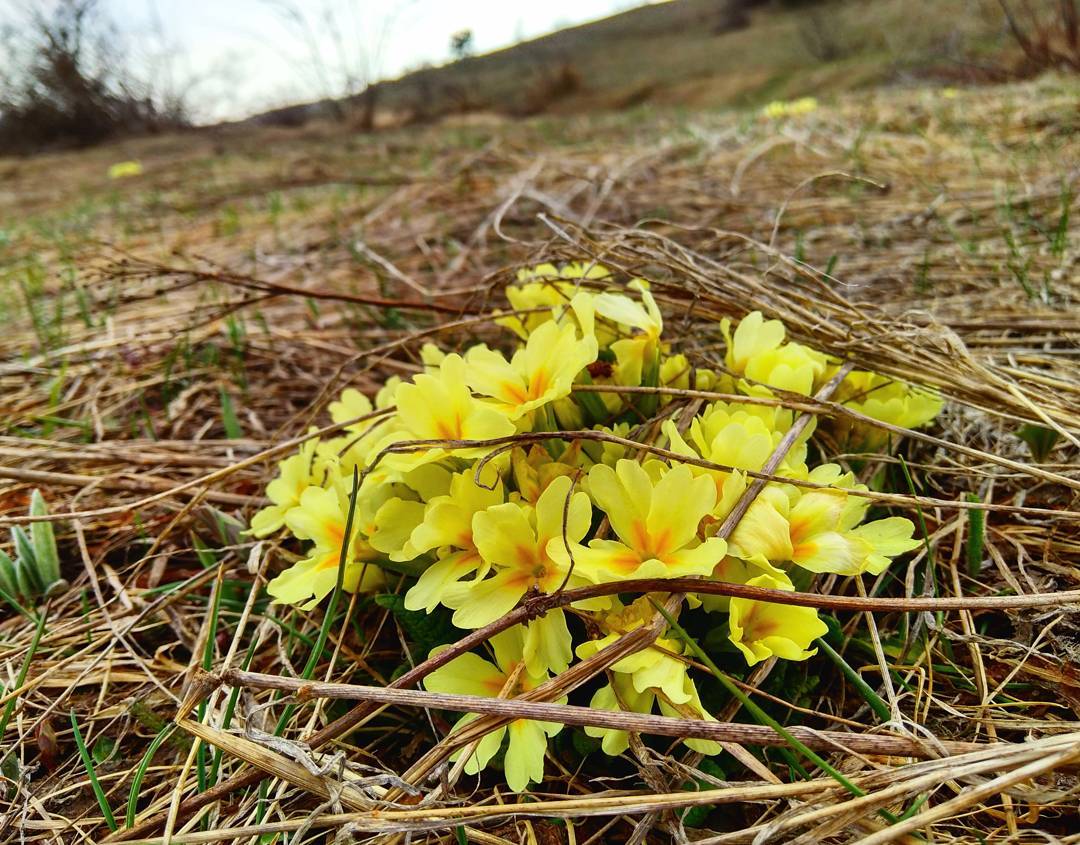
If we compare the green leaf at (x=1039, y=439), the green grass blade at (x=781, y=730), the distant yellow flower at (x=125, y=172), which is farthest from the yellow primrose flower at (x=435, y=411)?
the distant yellow flower at (x=125, y=172)

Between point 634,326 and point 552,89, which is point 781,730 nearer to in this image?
point 634,326

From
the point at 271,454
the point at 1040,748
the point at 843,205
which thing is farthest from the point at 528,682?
the point at 843,205

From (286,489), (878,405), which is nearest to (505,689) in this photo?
(286,489)

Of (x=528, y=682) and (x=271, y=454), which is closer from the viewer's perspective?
(x=528, y=682)

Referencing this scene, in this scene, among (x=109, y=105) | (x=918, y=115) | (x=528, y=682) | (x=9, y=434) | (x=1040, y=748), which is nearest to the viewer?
(x=1040, y=748)

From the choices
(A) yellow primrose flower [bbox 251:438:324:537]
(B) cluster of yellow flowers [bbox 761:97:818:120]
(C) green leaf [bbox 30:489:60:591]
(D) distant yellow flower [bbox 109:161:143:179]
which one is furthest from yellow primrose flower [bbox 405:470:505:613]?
(D) distant yellow flower [bbox 109:161:143:179]

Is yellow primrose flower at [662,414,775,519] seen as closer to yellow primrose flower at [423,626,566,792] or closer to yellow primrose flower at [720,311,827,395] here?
yellow primrose flower at [720,311,827,395]

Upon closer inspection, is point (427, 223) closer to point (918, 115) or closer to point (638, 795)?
point (638, 795)
